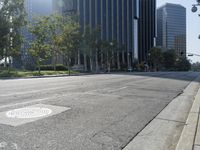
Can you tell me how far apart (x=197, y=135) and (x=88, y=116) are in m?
3.27

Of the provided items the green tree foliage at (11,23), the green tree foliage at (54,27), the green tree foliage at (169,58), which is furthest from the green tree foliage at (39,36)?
the green tree foliage at (169,58)

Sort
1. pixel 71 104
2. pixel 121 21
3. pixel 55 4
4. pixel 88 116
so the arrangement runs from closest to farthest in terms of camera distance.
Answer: pixel 88 116 → pixel 71 104 → pixel 55 4 → pixel 121 21

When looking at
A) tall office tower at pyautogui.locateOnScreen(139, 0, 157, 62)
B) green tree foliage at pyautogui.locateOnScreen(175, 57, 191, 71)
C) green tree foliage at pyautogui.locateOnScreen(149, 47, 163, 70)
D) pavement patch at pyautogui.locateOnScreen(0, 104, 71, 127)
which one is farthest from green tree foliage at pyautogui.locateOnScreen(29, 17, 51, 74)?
green tree foliage at pyautogui.locateOnScreen(175, 57, 191, 71)

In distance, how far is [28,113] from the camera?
920 cm

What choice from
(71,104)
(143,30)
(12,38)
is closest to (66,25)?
(12,38)

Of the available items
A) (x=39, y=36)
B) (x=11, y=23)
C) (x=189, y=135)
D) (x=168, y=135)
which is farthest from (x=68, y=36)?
(x=189, y=135)

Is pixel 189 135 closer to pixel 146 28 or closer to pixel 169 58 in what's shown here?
pixel 169 58

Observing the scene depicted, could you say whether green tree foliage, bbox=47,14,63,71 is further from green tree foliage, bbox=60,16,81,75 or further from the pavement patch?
the pavement patch

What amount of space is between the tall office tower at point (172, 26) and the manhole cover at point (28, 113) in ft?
477

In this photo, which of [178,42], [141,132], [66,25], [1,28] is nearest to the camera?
[141,132]

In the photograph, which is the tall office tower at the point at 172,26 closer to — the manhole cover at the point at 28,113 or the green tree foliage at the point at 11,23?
the green tree foliage at the point at 11,23

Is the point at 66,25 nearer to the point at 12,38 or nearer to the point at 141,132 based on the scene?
the point at 12,38

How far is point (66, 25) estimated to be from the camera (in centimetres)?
5866

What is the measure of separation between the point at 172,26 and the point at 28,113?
6456 inches
